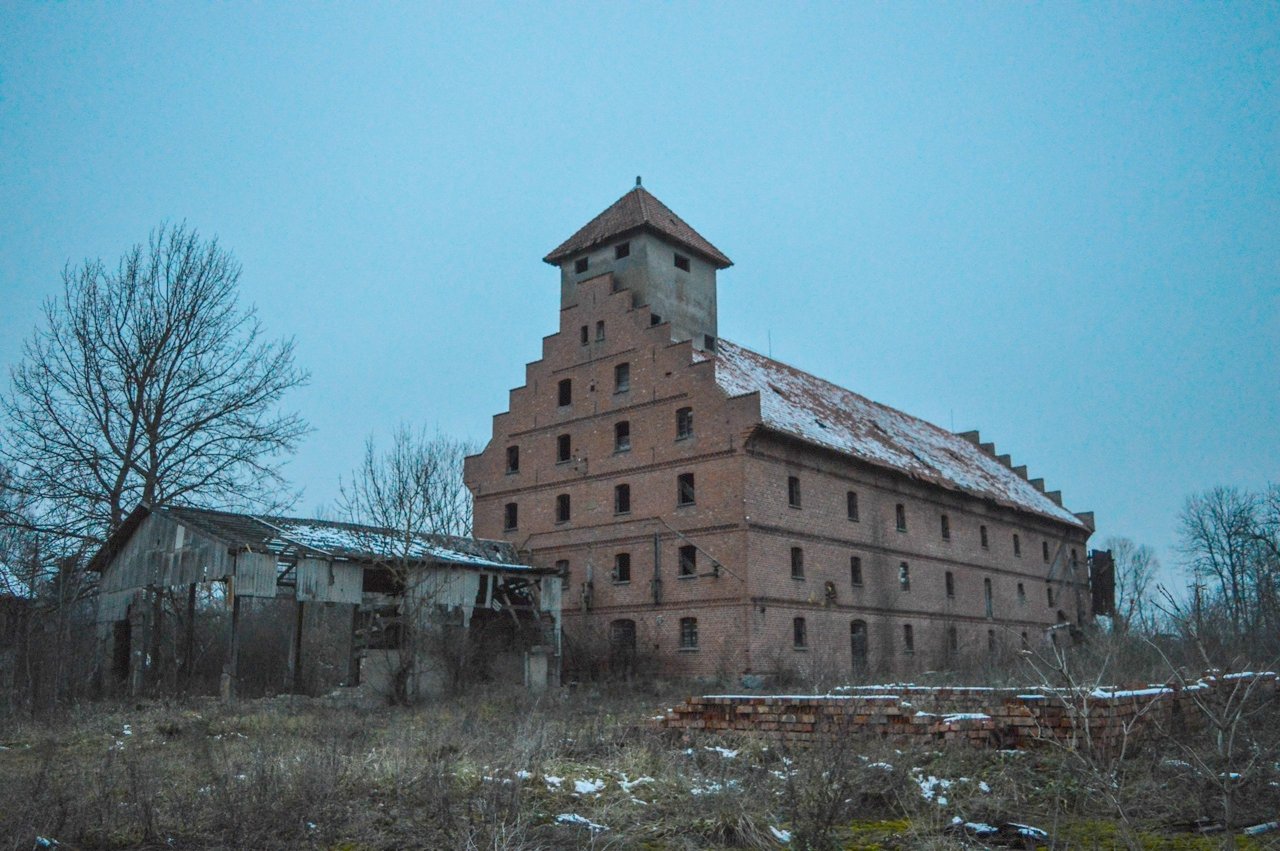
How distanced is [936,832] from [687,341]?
82.9 ft

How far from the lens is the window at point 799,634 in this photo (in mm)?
31203

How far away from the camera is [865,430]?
128ft

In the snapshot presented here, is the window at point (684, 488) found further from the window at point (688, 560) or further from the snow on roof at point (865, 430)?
the snow on roof at point (865, 430)

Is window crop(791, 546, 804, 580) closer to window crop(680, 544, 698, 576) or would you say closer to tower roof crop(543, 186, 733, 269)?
window crop(680, 544, 698, 576)

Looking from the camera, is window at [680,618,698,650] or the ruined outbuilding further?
window at [680,618,698,650]

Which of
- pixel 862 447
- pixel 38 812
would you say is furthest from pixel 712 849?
pixel 862 447

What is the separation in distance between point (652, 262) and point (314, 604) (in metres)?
16.1

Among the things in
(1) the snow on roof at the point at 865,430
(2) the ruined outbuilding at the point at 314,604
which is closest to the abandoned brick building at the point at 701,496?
(1) the snow on roof at the point at 865,430

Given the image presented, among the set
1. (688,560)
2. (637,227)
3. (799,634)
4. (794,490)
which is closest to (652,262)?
(637,227)

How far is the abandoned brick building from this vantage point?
101 feet

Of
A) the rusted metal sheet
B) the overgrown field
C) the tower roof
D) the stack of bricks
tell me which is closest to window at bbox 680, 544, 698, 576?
the rusted metal sheet

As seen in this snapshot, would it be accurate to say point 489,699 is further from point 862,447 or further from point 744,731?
point 862,447

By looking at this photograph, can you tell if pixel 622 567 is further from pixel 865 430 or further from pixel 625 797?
pixel 625 797

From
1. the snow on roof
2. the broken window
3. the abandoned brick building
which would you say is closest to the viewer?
the abandoned brick building
